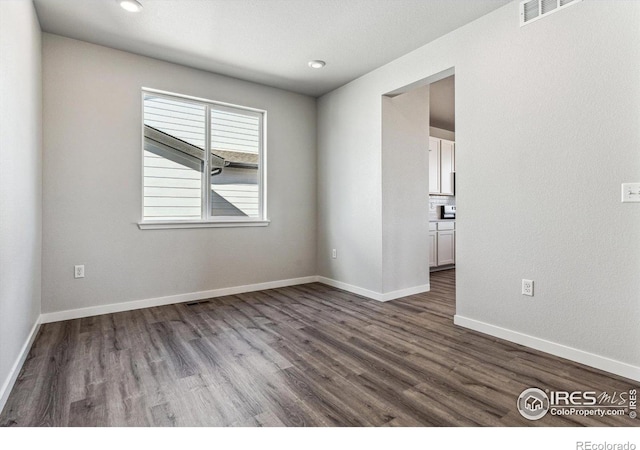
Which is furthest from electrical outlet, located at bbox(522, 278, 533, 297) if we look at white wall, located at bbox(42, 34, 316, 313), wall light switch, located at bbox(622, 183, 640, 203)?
white wall, located at bbox(42, 34, 316, 313)

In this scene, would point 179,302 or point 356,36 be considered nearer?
point 356,36

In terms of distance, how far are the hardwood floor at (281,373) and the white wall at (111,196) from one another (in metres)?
→ 0.43

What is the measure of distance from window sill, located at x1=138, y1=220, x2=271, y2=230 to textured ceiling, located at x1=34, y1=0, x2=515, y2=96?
5.51 ft

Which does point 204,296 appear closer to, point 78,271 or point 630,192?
point 78,271

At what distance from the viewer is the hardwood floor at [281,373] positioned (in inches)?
62.8

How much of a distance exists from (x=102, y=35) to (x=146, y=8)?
2.37 ft

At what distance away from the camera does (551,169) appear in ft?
7.48

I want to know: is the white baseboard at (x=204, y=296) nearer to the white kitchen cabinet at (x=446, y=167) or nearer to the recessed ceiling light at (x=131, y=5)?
the white kitchen cabinet at (x=446, y=167)

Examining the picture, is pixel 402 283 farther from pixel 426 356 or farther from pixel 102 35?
pixel 102 35

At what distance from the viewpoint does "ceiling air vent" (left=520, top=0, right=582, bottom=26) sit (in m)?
2.21

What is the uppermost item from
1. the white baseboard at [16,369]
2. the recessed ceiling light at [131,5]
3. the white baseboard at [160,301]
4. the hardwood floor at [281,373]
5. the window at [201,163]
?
the recessed ceiling light at [131,5]

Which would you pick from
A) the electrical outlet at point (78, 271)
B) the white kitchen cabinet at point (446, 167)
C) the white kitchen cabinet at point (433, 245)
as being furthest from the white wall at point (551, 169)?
the electrical outlet at point (78, 271)

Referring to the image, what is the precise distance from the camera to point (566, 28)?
219 cm
